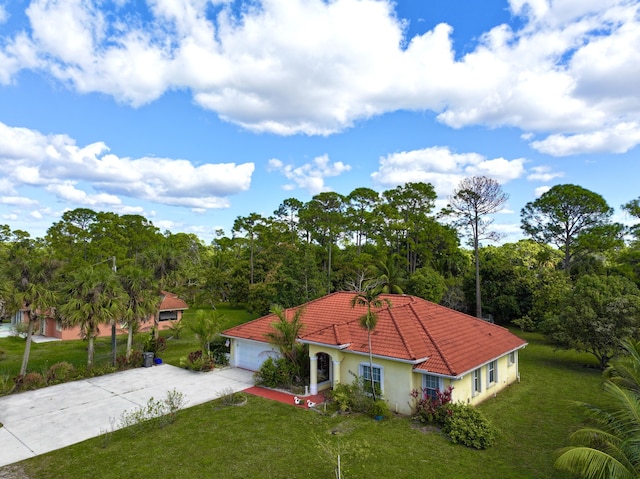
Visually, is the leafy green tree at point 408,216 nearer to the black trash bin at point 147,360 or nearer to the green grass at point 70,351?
the green grass at point 70,351

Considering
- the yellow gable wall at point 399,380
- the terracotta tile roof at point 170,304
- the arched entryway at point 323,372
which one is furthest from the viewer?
the terracotta tile roof at point 170,304

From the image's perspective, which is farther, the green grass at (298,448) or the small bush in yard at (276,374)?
the small bush in yard at (276,374)

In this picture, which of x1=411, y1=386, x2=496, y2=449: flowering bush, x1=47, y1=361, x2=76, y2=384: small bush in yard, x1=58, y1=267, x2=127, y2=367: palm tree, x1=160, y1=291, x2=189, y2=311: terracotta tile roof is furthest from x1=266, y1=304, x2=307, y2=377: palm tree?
x1=160, y1=291, x2=189, y2=311: terracotta tile roof

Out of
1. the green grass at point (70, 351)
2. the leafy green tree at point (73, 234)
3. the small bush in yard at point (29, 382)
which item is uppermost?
the leafy green tree at point (73, 234)

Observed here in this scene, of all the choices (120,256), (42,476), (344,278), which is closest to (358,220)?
(344,278)

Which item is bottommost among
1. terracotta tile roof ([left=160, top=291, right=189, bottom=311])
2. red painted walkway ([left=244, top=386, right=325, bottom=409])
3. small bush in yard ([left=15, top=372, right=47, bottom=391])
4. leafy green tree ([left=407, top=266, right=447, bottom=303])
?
red painted walkway ([left=244, top=386, right=325, bottom=409])

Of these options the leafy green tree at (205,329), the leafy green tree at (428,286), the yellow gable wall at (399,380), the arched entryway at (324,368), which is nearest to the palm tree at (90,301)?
the leafy green tree at (205,329)

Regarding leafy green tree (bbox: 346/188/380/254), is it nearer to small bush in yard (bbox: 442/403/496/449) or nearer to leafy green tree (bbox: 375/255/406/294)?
leafy green tree (bbox: 375/255/406/294)

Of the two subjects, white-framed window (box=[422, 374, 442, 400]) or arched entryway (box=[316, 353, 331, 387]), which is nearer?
white-framed window (box=[422, 374, 442, 400])
